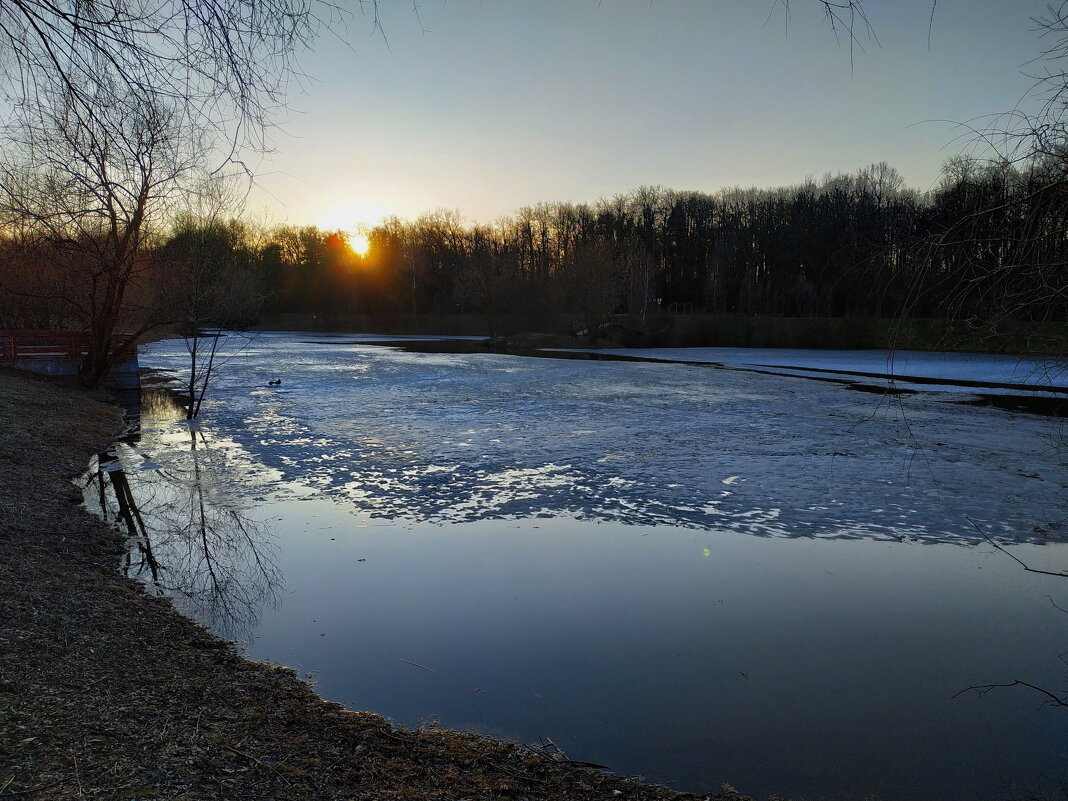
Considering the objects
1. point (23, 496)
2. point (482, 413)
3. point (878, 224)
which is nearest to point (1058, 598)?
point (878, 224)

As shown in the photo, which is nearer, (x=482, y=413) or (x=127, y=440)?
(x=127, y=440)

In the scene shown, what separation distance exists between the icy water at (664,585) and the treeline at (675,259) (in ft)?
8.13

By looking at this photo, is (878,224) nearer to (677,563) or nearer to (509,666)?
(509,666)

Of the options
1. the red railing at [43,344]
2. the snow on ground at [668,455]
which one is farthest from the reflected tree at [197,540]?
the red railing at [43,344]

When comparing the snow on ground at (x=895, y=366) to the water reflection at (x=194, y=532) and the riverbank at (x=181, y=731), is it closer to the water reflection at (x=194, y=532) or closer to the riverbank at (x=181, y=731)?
the water reflection at (x=194, y=532)

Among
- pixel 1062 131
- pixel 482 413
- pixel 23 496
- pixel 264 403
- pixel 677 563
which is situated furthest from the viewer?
pixel 264 403

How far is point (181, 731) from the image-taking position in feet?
11.5

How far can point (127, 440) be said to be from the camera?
13734 millimetres

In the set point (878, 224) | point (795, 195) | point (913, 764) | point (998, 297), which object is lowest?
point (913, 764)

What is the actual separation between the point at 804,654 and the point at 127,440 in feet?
43.4

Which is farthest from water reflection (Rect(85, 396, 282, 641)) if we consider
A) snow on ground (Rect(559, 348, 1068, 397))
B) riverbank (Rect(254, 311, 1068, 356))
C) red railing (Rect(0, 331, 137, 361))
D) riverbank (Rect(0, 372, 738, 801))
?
riverbank (Rect(254, 311, 1068, 356))

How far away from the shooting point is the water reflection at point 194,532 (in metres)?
5.85

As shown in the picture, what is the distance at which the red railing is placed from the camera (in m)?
19.4

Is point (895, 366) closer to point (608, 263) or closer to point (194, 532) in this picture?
point (608, 263)
